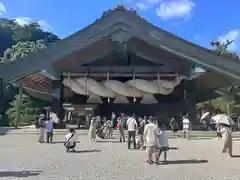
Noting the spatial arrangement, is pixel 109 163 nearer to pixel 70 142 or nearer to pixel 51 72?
pixel 70 142

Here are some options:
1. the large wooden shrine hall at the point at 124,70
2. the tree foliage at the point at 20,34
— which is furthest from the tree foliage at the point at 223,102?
the tree foliage at the point at 20,34

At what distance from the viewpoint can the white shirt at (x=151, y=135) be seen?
34.6 ft

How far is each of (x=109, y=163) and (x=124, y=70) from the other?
38.5 feet

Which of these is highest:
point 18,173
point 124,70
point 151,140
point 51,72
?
point 124,70

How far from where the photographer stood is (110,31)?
18.3m

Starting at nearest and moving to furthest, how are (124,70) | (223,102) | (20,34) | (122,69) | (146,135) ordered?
(146,135), (122,69), (124,70), (223,102), (20,34)

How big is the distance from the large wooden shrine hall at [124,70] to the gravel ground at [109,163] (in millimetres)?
5421

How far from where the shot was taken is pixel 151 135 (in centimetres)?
1065

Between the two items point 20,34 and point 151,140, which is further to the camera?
point 20,34

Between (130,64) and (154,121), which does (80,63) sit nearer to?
(130,64)

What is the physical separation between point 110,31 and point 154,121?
326 inches

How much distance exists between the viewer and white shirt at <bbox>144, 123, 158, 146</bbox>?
10.5 m

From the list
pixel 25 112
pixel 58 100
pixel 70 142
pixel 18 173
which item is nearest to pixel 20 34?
pixel 25 112

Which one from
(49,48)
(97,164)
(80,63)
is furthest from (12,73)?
(97,164)
